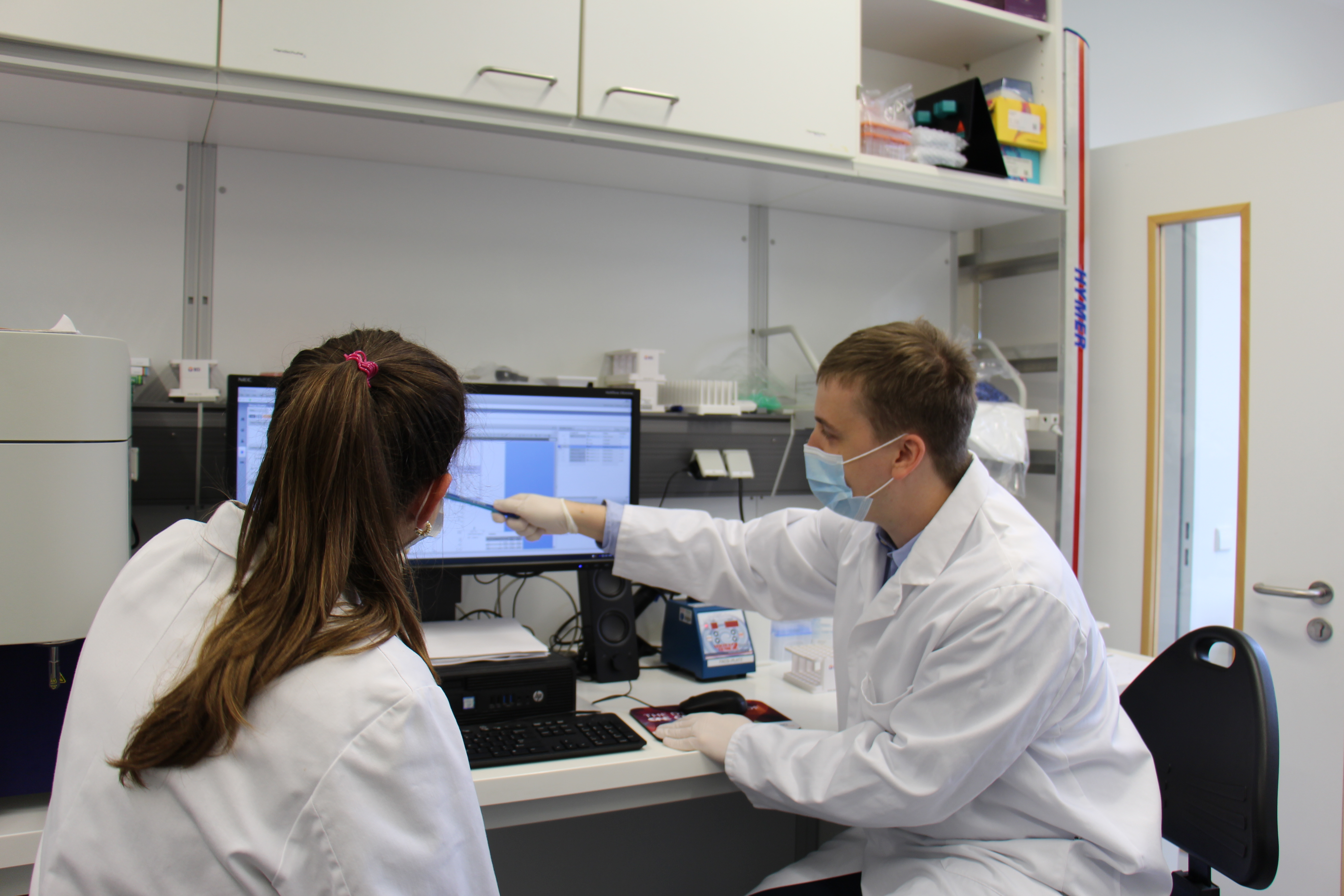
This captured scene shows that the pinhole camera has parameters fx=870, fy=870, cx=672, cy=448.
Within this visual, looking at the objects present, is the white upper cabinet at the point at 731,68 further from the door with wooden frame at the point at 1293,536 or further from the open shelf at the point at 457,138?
the door with wooden frame at the point at 1293,536

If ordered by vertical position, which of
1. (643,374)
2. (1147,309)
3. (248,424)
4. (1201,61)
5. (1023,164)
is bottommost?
(248,424)

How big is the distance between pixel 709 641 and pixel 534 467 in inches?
18.1

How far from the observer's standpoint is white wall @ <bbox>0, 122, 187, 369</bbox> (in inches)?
57.0

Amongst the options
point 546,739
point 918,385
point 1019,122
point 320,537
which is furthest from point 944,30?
point 320,537

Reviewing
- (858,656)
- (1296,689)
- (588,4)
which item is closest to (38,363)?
(588,4)

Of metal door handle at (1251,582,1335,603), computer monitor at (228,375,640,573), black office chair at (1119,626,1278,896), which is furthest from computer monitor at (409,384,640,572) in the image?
metal door handle at (1251,582,1335,603)

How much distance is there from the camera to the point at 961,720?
110cm

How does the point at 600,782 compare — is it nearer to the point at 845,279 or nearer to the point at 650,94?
the point at 650,94

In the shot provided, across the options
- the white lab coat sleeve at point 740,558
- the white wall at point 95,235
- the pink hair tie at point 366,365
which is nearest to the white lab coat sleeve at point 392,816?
the pink hair tie at point 366,365

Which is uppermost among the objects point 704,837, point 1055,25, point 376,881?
point 1055,25

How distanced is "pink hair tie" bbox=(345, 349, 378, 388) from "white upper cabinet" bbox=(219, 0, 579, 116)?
764 millimetres

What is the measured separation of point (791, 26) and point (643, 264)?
56 cm

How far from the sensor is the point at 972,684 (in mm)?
1096

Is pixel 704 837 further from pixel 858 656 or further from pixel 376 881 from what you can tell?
pixel 376 881
